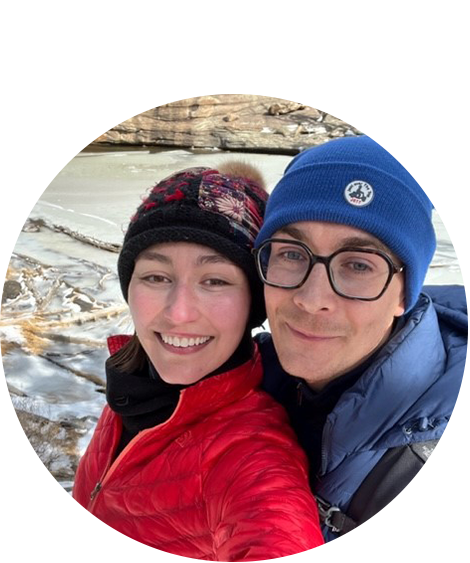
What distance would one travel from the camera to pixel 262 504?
3.56 ft

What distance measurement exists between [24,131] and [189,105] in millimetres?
477

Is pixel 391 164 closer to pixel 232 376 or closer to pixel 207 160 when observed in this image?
pixel 232 376

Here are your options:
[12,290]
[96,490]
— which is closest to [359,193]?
[96,490]

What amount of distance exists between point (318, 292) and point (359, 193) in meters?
0.20

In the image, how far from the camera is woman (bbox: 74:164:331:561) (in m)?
1.18

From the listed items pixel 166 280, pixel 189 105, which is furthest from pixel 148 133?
pixel 166 280

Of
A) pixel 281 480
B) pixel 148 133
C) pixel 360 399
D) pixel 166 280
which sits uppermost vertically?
pixel 148 133

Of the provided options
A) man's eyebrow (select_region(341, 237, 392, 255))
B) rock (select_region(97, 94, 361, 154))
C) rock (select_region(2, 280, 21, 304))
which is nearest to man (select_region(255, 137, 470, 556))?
man's eyebrow (select_region(341, 237, 392, 255))

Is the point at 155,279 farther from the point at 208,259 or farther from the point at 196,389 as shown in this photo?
the point at 196,389

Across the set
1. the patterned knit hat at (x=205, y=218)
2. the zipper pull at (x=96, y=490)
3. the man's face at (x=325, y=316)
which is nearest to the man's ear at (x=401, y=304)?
the man's face at (x=325, y=316)

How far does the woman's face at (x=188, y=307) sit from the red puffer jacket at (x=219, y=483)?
72 millimetres

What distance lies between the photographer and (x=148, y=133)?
6.10 ft

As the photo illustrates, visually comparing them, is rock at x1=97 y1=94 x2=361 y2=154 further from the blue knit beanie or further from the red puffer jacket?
the red puffer jacket

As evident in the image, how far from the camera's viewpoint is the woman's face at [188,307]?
1322 mm
